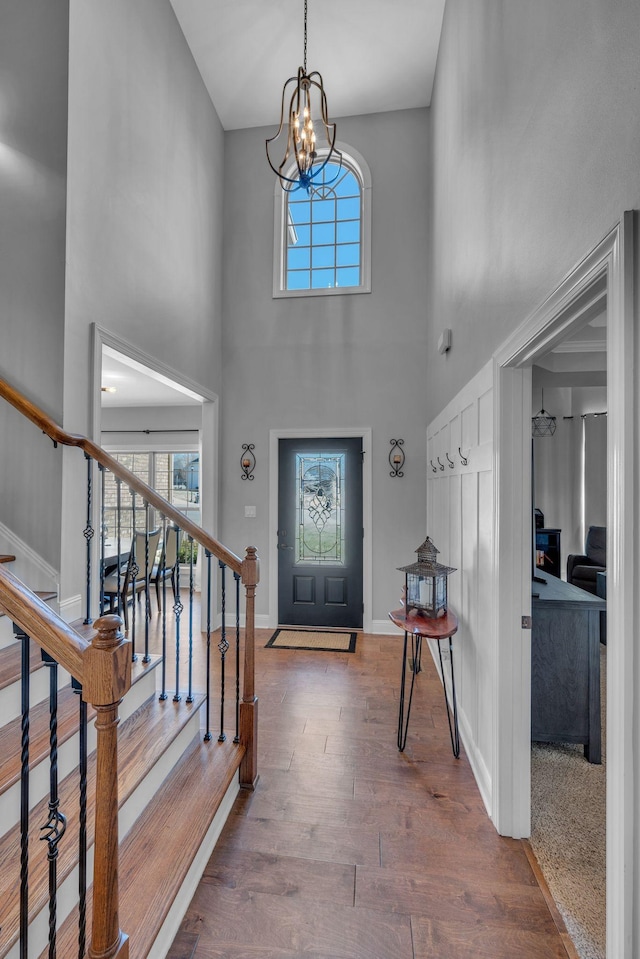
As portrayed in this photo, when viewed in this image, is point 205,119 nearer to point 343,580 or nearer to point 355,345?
point 355,345

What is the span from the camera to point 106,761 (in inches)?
42.3

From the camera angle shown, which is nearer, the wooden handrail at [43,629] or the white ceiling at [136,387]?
the wooden handrail at [43,629]

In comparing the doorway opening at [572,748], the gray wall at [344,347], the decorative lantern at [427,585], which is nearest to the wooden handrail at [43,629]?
the doorway opening at [572,748]

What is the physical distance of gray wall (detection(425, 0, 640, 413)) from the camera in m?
1.07

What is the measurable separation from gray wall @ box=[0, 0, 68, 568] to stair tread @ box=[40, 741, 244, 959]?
1.29 m

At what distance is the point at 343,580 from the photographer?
15.6 feet

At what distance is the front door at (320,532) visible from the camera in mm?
4750

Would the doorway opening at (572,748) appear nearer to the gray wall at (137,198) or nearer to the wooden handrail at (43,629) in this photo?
the wooden handrail at (43,629)

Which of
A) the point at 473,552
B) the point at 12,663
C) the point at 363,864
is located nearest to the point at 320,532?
the point at 473,552

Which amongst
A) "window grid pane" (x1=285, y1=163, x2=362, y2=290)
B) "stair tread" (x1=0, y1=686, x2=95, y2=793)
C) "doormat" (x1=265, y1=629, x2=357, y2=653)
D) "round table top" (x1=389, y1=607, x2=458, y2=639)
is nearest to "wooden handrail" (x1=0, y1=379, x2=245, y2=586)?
"stair tread" (x1=0, y1=686, x2=95, y2=793)

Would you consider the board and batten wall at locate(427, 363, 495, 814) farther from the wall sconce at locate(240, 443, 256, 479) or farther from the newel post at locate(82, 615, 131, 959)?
the wall sconce at locate(240, 443, 256, 479)

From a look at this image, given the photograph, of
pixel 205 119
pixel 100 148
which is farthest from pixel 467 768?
pixel 205 119

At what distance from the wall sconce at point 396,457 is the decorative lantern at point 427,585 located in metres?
1.87

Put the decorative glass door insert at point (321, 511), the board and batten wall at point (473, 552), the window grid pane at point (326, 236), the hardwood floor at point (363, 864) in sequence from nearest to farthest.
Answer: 1. the hardwood floor at point (363, 864)
2. the board and batten wall at point (473, 552)
3. the decorative glass door insert at point (321, 511)
4. the window grid pane at point (326, 236)
